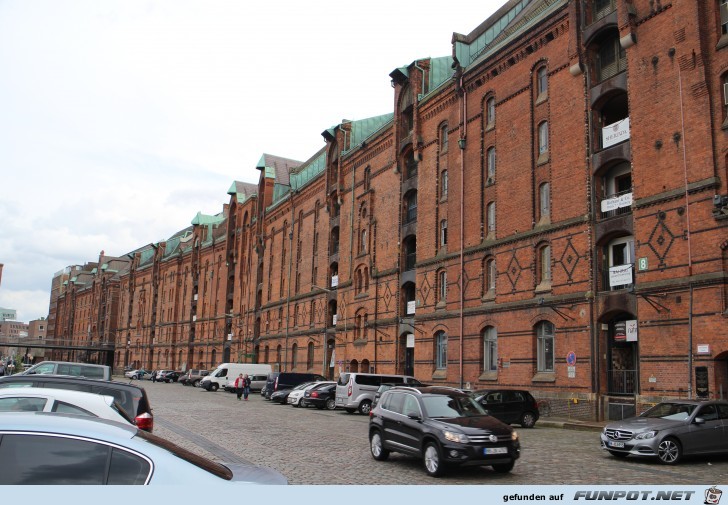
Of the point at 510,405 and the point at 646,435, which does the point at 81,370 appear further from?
the point at 646,435

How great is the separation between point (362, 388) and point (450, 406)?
17.7m

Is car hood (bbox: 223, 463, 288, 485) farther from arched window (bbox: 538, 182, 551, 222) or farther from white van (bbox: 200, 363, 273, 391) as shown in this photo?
white van (bbox: 200, 363, 273, 391)

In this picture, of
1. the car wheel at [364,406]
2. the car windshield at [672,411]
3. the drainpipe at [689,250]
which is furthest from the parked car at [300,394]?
the car windshield at [672,411]

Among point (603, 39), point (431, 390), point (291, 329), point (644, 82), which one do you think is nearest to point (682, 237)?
point (644, 82)

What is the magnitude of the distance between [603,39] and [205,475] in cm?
2697

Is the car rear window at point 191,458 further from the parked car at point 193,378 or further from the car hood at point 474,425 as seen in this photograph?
the parked car at point 193,378

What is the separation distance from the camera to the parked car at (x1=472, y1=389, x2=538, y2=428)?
2300 centimetres

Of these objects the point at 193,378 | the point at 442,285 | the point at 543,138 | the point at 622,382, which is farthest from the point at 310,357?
the point at 622,382

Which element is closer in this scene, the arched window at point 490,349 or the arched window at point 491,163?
the arched window at point 490,349

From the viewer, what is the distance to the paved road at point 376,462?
37.7 feet

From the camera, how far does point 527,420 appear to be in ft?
77.2

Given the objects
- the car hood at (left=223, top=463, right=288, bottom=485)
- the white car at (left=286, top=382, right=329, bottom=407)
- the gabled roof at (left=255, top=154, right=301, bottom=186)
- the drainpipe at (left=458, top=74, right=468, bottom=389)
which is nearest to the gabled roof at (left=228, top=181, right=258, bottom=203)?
the gabled roof at (left=255, top=154, right=301, bottom=186)

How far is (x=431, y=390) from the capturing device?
13.6 m

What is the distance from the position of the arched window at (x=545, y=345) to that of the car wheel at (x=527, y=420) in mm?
4027
